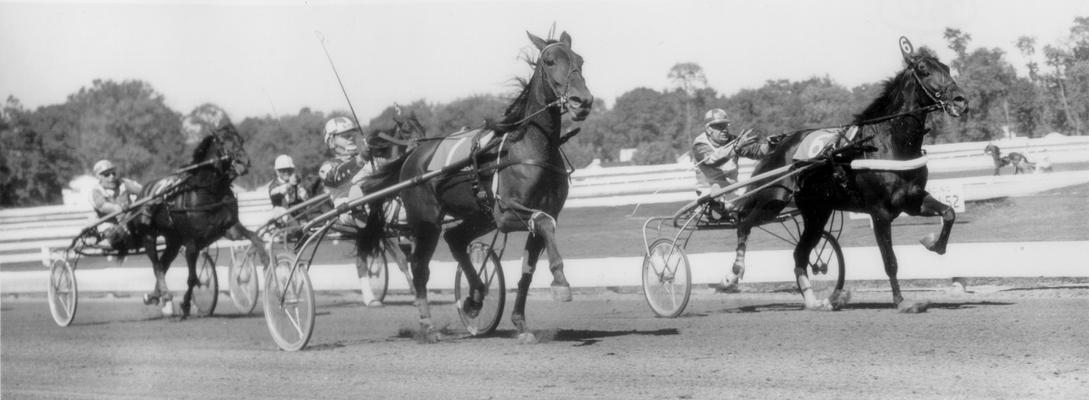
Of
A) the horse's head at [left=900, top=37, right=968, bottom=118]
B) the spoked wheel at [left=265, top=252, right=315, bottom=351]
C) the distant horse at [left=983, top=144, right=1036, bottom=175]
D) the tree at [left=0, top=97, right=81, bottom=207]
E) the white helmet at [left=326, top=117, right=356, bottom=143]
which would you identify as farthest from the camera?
the tree at [left=0, top=97, right=81, bottom=207]

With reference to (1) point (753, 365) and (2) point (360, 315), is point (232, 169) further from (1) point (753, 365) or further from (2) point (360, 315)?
(1) point (753, 365)

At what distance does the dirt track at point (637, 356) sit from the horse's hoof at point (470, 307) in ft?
0.83

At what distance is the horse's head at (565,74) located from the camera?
8828 millimetres

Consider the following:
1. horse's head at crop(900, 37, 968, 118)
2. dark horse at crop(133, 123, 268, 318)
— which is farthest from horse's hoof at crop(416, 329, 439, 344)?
dark horse at crop(133, 123, 268, 318)

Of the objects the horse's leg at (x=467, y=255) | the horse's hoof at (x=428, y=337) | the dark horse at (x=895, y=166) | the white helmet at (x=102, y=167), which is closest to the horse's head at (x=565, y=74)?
the horse's leg at (x=467, y=255)

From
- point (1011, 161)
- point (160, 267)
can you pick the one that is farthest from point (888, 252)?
point (160, 267)

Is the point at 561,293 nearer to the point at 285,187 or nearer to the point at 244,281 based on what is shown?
the point at 244,281

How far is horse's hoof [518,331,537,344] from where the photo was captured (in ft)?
31.8

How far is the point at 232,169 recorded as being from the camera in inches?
591

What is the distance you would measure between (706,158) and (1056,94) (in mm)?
3014

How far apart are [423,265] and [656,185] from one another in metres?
6.97

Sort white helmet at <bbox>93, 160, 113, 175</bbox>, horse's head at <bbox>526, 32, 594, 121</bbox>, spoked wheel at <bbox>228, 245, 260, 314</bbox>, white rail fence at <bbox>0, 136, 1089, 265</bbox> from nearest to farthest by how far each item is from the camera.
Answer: horse's head at <bbox>526, 32, 594, 121</bbox> → white rail fence at <bbox>0, 136, 1089, 265</bbox> → spoked wheel at <bbox>228, 245, 260, 314</bbox> → white helmet at <bbox>93, 160, 113, 175</bbox>

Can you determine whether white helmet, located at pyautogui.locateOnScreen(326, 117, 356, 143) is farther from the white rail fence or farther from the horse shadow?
the horse shadow

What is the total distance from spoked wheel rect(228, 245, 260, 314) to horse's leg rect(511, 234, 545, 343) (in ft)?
19.3
